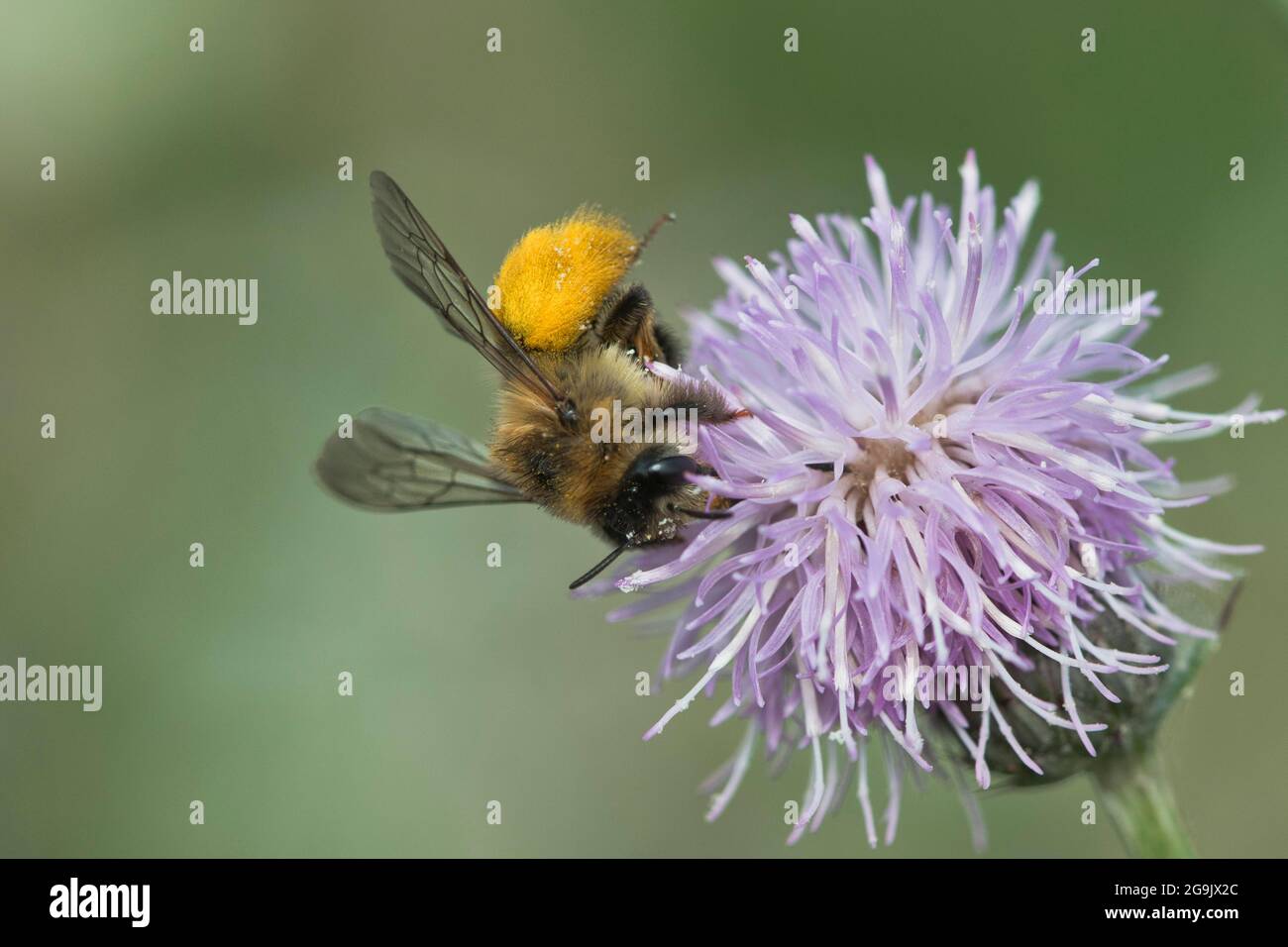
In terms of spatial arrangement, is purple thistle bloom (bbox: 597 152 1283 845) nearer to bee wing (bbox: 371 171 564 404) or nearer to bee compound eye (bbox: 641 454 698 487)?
bee compound eye (bbox: 641 454 698 487)

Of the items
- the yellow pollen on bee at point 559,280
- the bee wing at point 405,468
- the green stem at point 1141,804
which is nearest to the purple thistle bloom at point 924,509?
the green stem at point 1141,804

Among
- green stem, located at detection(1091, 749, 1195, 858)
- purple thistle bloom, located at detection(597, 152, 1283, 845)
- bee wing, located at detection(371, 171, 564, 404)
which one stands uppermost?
bee wing, located at detection(371, 171, 564, 404)

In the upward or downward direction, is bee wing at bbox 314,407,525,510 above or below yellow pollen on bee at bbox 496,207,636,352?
below

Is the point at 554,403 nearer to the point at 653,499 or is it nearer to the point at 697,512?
the point at 653,499

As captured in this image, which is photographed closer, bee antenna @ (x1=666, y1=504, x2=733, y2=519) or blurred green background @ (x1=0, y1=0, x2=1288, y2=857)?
bee antenna @ (x1=666, y1=504, x2=733, y2=519)

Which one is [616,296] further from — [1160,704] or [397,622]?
[397,622]

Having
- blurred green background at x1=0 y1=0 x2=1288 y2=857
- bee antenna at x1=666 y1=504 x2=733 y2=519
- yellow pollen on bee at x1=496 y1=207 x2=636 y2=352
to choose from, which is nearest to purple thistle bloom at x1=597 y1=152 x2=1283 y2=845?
bee antenna at x1=666 y1=504 x2=733 y2=519
